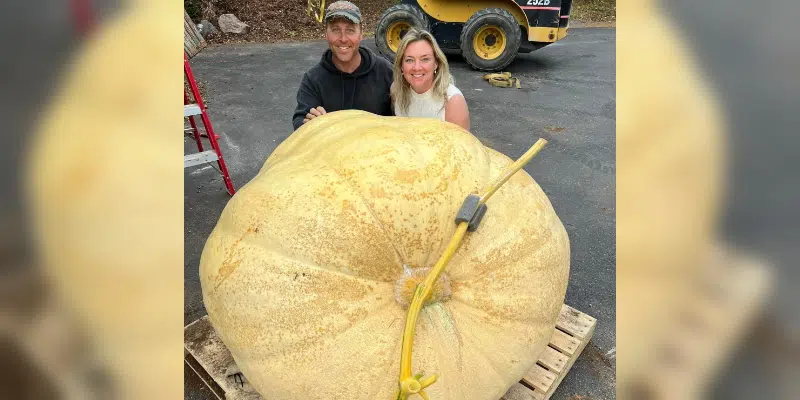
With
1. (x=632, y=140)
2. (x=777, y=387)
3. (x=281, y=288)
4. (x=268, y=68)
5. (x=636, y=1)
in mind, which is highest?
(x=636, y=1)

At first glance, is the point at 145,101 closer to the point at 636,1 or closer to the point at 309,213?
the point at 636,1

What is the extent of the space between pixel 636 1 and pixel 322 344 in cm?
121

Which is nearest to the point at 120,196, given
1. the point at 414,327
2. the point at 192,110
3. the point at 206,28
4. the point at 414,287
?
the point at 414,327

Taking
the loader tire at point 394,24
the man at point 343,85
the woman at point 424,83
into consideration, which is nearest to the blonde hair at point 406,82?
the woman at point 424,83

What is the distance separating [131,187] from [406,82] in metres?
2.49

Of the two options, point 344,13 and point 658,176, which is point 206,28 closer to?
point 344,13

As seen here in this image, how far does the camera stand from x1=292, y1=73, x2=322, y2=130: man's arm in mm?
3219

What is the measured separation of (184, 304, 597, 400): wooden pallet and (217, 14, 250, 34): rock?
35.9 feet

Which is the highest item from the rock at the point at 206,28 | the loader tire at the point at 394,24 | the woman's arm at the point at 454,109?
the woman's arm at the point at 454,109

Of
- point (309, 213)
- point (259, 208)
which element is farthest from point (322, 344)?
point (259, 208)

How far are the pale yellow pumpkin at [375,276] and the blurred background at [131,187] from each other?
2.28 feet

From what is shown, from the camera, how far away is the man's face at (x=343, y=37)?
2984 mm

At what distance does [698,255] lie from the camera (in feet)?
2.39

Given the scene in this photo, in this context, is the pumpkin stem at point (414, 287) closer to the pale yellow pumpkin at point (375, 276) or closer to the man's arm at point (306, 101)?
the pale yellow pumpkin at point (375, 276)
